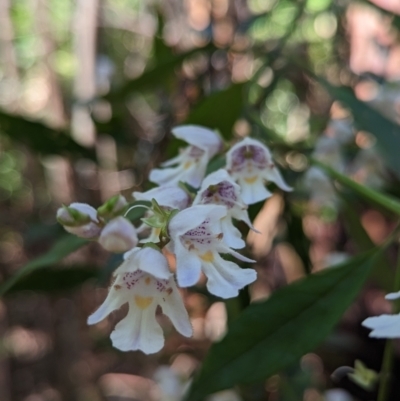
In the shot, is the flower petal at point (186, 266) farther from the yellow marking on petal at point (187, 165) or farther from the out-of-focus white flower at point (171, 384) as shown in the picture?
the out-of-focus white flower at point (171, 384)

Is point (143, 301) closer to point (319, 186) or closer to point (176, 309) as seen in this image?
point (176, 309)

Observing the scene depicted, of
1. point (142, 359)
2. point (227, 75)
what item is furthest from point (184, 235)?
point (142, 359)

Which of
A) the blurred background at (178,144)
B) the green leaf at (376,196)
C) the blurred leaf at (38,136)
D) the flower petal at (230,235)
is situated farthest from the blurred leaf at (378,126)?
the blurred leaf at (38,136)

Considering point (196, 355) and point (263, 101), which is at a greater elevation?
point (263, 101)

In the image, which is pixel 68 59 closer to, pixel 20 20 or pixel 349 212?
pixel 20 20

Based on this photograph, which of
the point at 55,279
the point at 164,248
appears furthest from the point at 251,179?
the point at 55,279
